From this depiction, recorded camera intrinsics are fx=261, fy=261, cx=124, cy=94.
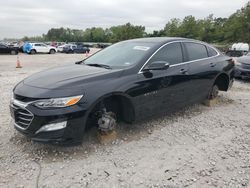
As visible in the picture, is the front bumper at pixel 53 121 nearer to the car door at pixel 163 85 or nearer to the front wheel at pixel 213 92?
the car door at pixel 163 85

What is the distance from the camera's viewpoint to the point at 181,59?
197 inches

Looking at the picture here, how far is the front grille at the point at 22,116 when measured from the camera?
3.43m

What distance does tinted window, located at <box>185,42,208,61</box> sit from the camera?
527 centimetres

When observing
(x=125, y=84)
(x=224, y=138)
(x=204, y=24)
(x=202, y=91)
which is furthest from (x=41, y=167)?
(x=204, y=24)

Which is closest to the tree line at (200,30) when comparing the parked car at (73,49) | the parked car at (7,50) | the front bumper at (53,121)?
the parked car at (73,49)

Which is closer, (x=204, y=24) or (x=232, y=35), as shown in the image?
(x=232, y=35)

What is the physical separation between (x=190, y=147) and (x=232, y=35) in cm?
5553

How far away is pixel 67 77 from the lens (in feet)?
12.4

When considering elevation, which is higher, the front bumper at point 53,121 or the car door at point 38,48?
the front bumper at point 53,121

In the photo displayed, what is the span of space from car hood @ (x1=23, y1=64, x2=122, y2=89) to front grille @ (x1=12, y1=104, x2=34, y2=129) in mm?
378

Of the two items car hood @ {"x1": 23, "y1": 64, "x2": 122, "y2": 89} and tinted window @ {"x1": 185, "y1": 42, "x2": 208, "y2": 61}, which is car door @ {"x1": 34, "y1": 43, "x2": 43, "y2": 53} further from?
car hood @ {"x1": 23, "y1": 64, "x2": 122, "y2": 89}

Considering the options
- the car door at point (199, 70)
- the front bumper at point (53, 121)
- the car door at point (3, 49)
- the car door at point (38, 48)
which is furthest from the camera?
the car door at point (38, 48)

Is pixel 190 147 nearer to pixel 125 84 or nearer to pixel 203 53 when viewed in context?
pixel 125 84

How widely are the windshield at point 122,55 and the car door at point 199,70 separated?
107 centimetres
